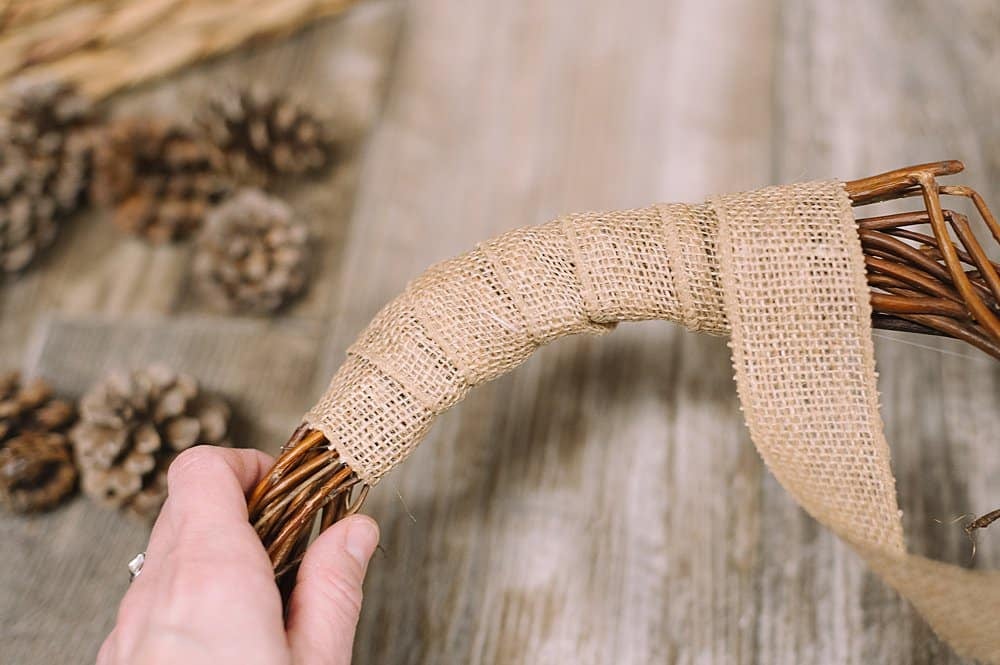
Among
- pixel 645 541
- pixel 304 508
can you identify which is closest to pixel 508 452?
pixel 645 541

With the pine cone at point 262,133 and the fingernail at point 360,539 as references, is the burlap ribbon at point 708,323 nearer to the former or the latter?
the fingernail at point 360,539

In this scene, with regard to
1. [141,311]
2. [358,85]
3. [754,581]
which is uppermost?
[358,85]

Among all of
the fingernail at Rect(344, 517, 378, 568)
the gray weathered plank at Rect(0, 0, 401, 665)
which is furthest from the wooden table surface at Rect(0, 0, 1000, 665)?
the fingernail at Rect(344, 517, 378, 568)

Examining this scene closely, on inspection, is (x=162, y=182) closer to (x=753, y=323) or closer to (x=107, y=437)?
(x=107, y=437)

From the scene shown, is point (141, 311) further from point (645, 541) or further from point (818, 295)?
point (818, 295)

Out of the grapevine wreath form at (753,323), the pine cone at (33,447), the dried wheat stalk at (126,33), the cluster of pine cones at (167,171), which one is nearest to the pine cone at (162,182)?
the cluster of pine cones at (167,171)

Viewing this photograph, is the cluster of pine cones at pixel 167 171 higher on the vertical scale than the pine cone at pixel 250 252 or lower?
higher

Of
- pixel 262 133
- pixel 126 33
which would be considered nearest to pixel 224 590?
pixel 262 133
